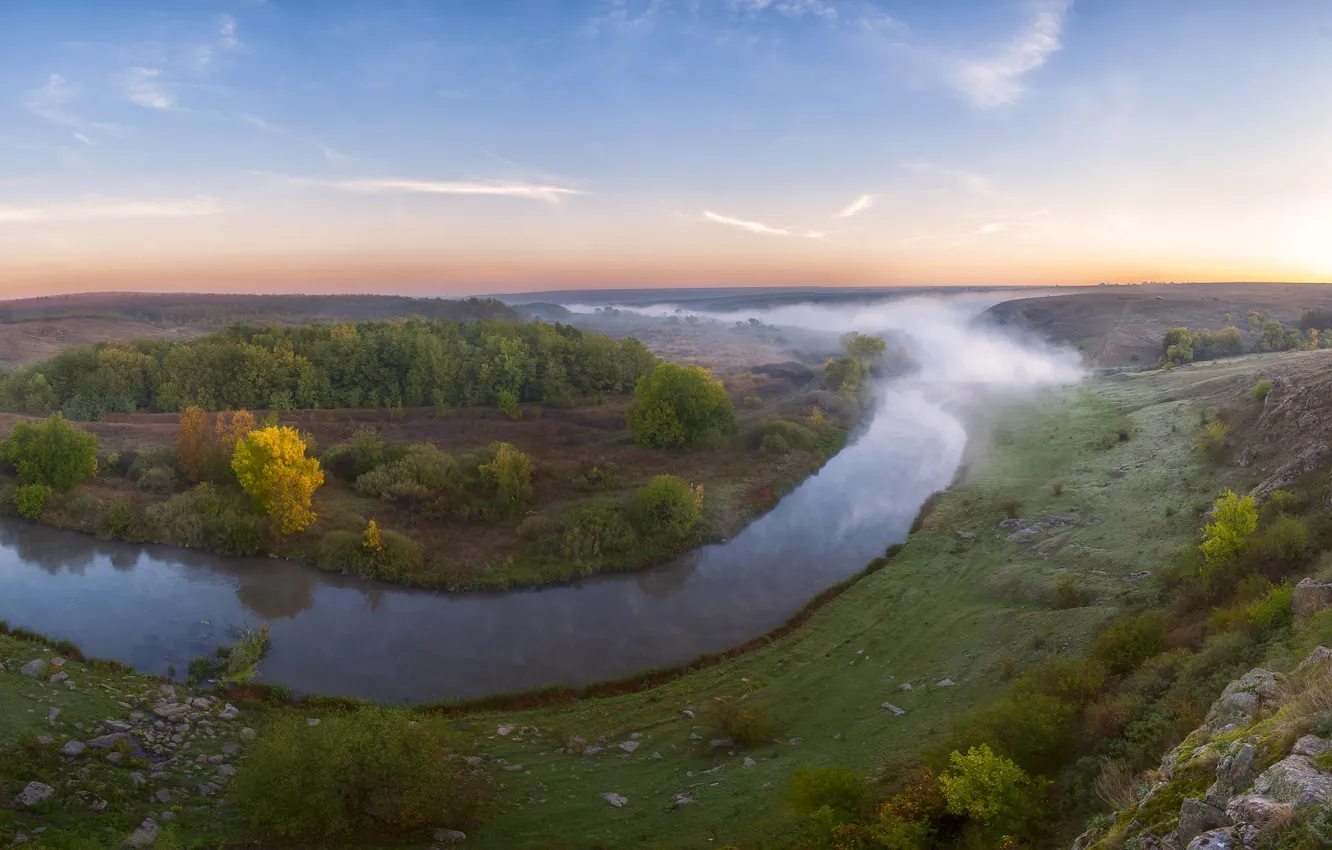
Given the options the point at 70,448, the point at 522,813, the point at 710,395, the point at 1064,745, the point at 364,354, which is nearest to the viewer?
the point at 1064,745

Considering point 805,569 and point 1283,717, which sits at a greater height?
point 1283,717

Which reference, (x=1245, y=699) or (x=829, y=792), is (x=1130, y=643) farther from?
(x=829, y=792)

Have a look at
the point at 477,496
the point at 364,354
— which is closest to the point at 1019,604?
the point at 477,496

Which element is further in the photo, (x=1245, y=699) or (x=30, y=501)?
(x=30, y=501)

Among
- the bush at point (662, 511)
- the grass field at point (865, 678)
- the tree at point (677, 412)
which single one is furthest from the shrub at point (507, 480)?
the grass field at point (865, 678)

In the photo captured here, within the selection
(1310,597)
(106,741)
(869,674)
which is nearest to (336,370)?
(106,741)

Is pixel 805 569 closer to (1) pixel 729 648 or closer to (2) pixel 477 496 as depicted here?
(1) pixel 729 648
